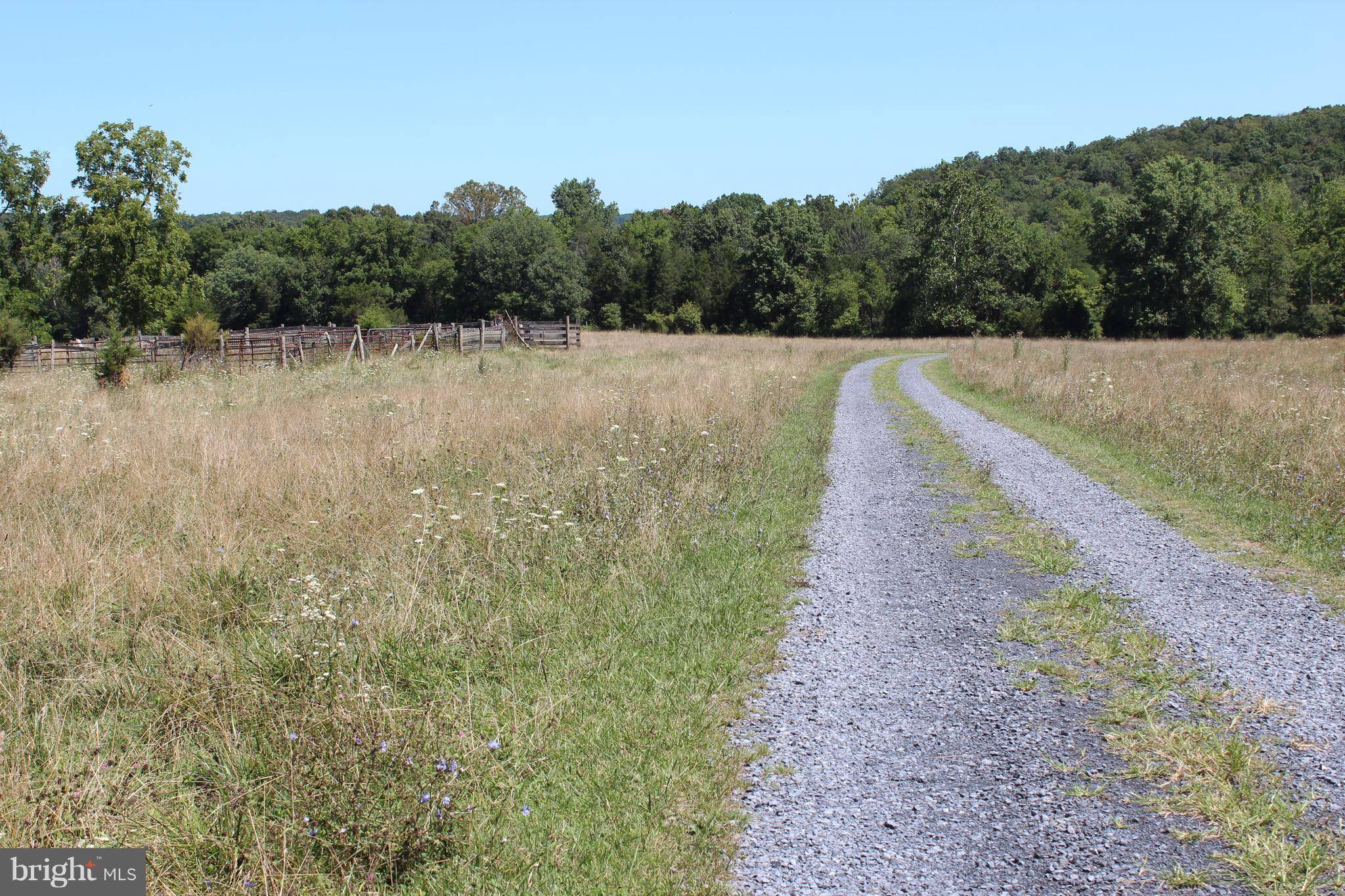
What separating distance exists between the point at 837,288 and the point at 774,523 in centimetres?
6283

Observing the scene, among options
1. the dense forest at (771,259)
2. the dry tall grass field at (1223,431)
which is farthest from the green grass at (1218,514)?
→ the dense forest at (771,259)

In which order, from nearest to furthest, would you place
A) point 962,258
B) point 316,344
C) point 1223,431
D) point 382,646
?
point 382,646, point 1223,431, point 316,344, point 962,258

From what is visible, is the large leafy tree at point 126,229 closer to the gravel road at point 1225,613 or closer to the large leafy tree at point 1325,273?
the gravel road at point 1225,613

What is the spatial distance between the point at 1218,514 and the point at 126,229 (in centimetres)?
5255

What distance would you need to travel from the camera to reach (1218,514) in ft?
25.8

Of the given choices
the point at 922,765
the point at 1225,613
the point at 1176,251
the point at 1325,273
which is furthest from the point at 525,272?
the point at 922,765

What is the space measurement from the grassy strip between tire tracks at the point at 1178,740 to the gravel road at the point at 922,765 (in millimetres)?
140

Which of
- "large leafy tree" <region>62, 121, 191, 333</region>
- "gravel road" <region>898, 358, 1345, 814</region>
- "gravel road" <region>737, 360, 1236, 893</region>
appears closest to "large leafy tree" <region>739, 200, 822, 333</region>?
"large leafy tree" <region>62, 121, 191, 333</region>

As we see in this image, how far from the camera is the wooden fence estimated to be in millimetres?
29703

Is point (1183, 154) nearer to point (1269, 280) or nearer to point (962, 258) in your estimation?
point (1269, 280)

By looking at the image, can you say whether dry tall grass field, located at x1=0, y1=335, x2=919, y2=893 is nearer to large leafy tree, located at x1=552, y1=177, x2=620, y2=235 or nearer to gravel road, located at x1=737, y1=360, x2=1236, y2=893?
gravel road, located at x1=737, y1=360, x2=1236, y2=893

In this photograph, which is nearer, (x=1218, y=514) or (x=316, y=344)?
(x=1218, y=514)

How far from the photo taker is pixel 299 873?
298cm

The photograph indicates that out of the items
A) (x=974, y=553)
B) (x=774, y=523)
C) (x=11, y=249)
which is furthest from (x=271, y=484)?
(x=11, y=249)
